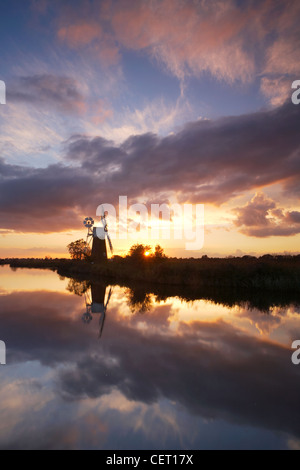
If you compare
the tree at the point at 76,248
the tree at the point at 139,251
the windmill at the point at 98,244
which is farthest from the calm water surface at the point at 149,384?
the tree at the point at 76,248

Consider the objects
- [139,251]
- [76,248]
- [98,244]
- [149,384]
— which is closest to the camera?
[149,384]

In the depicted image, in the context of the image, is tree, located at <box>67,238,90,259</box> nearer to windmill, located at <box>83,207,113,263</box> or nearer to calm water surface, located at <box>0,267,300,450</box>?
windmill, located at <box>83,207,113,263</box>

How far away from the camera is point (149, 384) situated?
5934mm

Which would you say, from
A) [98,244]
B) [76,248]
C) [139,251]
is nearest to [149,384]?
[139,251]

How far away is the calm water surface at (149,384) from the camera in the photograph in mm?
4141

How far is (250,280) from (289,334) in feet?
45.9

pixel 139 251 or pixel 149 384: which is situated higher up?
pixel 139 251

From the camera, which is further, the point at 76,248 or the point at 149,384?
the point at 76,248

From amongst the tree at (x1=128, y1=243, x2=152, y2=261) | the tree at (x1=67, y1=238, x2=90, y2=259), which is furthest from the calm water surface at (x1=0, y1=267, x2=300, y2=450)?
the tree at (x1=67, y1=238, x2=90, y2=259)

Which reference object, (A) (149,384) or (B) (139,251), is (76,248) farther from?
(A) (149,384)

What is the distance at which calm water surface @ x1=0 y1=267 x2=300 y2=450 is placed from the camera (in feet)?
13.6

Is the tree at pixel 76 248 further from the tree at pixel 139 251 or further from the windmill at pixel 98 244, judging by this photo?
the tree at pixel 139 251
